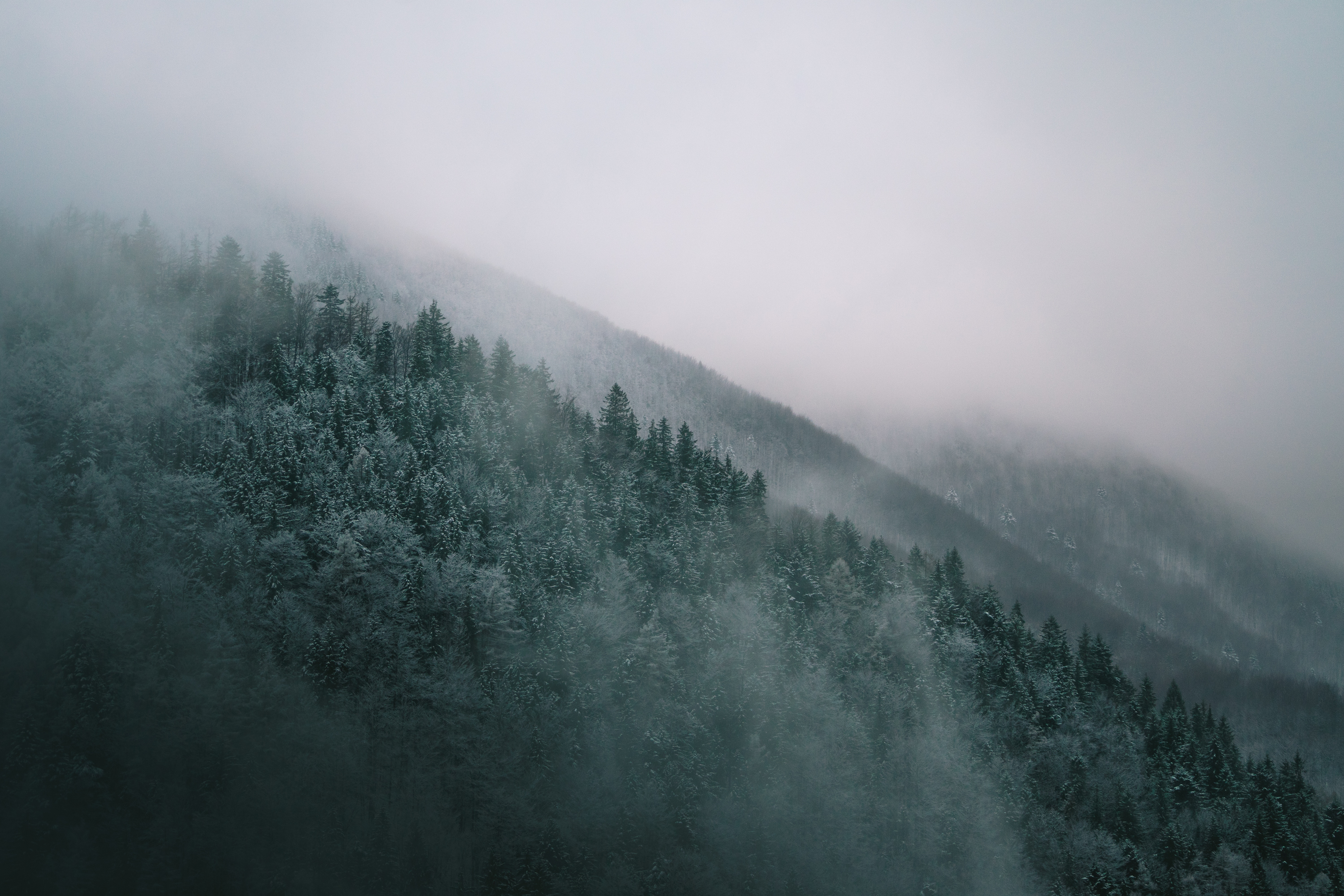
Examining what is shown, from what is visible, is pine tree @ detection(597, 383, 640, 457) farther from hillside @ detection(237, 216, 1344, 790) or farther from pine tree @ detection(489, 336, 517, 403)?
hillside @ detection(237, 216, 1344, 790)

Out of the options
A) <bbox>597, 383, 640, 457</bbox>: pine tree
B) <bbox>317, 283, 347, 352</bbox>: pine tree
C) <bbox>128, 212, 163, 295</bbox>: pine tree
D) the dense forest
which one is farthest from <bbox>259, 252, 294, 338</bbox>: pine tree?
<bbox>597, 383, 640, 457</bbox>: pine tree

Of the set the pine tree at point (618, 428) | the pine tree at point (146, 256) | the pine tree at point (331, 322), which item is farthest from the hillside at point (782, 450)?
the pine tree at point (146, 256)

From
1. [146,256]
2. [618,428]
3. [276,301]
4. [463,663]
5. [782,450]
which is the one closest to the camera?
[463,663]

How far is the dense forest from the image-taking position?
55.3 meters

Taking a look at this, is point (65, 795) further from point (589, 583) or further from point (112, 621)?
point (589, 583)

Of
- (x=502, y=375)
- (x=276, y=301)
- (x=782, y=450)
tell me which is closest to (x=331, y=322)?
(x=276, y=301)

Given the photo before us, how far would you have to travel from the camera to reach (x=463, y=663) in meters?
67.4

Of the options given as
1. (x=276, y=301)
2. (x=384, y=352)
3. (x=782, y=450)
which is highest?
Result: (x=782, y=450)

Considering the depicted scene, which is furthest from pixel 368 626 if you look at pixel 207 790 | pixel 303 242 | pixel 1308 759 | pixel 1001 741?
pixel 1308 759

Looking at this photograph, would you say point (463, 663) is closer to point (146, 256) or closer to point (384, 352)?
point (384, 352)

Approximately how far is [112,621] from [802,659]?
58.7 metres

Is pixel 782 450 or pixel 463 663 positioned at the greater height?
pixel 782 450

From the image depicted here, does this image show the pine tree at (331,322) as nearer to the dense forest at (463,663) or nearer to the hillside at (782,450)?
the dense forest at (463,663)

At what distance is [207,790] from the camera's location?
54.0 metres
